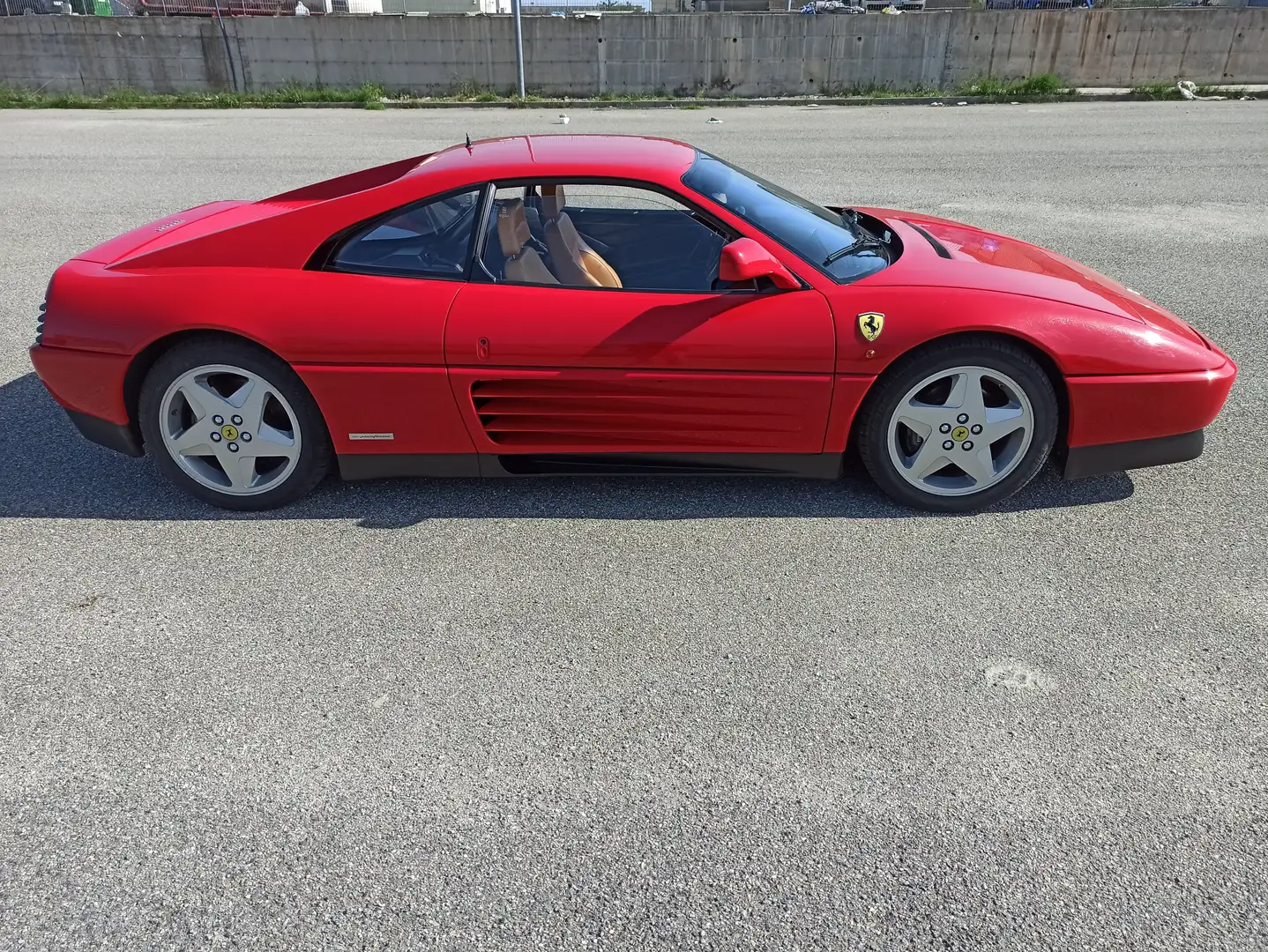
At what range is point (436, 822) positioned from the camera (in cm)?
230

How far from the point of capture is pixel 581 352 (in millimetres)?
3449

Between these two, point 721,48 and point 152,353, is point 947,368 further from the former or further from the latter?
point 721,48

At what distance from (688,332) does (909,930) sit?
2.11 m

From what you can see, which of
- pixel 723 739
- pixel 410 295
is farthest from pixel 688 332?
pixel 723 739

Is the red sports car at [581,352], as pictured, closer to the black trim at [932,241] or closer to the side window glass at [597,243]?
the side window glass at [597,243]

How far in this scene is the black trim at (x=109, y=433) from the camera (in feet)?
12.1

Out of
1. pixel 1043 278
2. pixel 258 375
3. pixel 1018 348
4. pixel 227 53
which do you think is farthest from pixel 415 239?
pixel 227 53

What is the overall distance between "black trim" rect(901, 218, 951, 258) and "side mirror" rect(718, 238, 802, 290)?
838mm

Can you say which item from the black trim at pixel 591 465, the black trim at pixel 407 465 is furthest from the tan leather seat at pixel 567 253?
the black trim at pixel 407 465

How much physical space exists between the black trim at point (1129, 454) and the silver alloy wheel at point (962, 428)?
0.78 feet

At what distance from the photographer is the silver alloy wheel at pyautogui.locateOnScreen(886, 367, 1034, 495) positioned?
11.4 feet

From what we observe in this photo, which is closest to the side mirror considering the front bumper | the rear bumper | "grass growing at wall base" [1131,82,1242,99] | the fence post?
the front bumper

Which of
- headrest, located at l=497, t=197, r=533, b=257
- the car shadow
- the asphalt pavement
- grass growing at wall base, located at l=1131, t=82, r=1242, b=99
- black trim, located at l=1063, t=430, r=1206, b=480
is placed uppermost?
grass growing at wall base, located at l=1131, t=82, r=1242, b=99

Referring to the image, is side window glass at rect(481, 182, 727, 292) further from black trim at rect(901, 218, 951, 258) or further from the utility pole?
the utility pole
